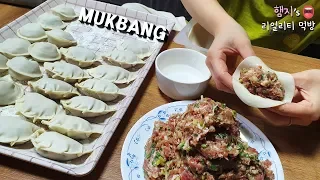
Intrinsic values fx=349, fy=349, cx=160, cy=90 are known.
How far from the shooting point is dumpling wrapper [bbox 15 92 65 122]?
3.75 feet

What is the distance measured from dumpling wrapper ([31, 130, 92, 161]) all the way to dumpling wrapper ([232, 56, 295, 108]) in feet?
1.64

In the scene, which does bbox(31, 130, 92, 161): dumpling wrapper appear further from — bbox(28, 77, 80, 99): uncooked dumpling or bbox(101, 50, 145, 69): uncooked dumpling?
bbox(101, 50, 145, 69): uncooked dumpling

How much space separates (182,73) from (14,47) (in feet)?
2.26

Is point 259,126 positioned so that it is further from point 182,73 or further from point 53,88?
point 53,88

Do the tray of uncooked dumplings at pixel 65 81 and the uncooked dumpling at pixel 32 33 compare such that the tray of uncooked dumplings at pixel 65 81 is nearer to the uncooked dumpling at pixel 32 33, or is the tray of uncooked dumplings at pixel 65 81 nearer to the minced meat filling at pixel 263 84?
the uncooked dumpling at pixel 32 33

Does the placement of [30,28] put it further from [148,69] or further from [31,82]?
[148,69]

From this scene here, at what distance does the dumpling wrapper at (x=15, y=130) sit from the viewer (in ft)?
3.37

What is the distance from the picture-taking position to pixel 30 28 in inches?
59.6

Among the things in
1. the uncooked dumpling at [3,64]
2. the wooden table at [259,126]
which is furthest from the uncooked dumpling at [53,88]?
the wooden table at [259,126]

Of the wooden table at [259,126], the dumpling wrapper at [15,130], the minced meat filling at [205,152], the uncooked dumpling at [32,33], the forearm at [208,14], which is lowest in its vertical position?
the wooden table at [259,126]

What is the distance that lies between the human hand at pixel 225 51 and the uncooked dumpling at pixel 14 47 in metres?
0.76

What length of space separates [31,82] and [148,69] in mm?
449

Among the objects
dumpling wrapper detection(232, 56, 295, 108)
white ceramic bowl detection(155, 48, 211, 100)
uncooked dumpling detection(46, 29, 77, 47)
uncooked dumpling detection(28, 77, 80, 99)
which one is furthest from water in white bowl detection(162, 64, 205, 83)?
uncooked dumpling detection(46, 29, 77, 47)

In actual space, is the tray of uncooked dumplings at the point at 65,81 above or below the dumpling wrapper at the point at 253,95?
below
